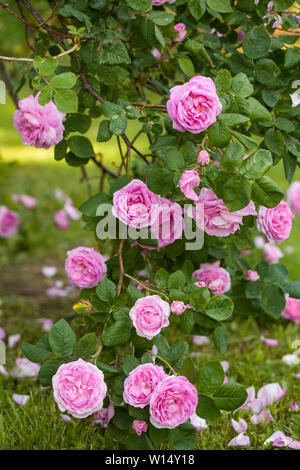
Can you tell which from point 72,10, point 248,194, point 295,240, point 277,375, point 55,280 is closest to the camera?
point 248,194

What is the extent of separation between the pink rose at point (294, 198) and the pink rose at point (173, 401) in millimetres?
767

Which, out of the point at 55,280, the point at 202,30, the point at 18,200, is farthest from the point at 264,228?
the point at 18,200

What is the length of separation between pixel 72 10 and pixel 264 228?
2.12ft

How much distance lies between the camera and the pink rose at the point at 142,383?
1.01m

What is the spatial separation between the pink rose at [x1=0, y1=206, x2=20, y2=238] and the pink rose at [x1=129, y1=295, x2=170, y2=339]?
1.89m

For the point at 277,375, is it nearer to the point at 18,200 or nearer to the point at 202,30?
the point at 202,30

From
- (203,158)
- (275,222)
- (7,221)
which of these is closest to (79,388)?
(203,158)

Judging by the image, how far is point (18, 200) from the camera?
3.11 m

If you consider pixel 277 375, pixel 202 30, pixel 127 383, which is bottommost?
pixel 277 375

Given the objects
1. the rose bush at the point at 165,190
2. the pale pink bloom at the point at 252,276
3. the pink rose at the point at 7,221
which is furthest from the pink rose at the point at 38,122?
the pink rose at the point at 7,221

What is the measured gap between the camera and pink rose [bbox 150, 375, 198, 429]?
986 millimetres

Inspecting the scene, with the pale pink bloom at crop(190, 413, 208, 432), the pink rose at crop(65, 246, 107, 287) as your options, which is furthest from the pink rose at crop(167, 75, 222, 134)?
the pale pink bloom at crop(190, 413, 208, 432)

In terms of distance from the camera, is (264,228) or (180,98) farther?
(264,228)

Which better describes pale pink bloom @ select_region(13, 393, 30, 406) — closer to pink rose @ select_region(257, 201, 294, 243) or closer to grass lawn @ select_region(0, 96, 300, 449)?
grass lawn @ select_region(0, 96, 300, 449)
